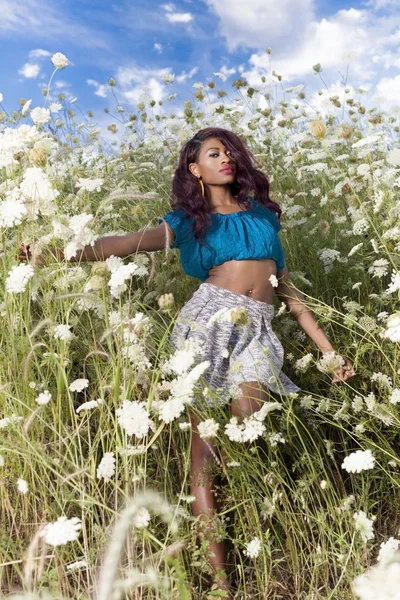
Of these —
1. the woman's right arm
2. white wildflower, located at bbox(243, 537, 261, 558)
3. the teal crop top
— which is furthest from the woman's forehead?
white wildflower, located at bbox(243, 537, 261, 558)

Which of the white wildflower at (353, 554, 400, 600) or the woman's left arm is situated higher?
the white wildflower at (353, 554, 400, 600)

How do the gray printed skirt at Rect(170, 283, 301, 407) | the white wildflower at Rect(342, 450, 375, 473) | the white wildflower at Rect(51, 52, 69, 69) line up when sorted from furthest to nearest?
the white wildflower at Rect(51, 52, 69, 69), the gray printed skirt at Rect(170, 283, 301, 407), the white wildflower at Rect(342, 450, 375, 473)

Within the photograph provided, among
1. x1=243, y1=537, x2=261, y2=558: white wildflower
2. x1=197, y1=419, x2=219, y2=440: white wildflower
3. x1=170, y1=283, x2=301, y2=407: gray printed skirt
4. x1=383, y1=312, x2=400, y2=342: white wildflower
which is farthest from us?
x1=170, y1=283, x2=301, y2=407: gray printed skirt

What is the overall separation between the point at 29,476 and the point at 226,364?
32.5 inches

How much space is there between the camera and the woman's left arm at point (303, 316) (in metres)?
2.72

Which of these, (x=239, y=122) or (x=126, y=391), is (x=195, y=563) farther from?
(x=239, y=122)

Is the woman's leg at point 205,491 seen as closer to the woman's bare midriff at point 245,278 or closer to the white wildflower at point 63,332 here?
the white wildflower at point 63,332

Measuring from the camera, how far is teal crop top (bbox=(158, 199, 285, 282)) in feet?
8.82

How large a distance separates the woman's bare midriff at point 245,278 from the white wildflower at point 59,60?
1384 millimetres

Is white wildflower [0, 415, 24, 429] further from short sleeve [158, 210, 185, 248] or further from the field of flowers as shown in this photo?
short sleeve [158, 210, 185, 248]

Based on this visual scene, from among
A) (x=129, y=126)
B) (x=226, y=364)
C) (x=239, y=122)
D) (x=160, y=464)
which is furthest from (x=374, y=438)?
(x=129, y=126)

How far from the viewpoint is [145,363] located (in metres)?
2.08

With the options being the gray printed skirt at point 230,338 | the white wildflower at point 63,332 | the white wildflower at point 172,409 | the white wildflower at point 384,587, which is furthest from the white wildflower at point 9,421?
the white wildflower at point 384,587

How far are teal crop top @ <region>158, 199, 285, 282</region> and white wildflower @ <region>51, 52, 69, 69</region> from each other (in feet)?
3.64
